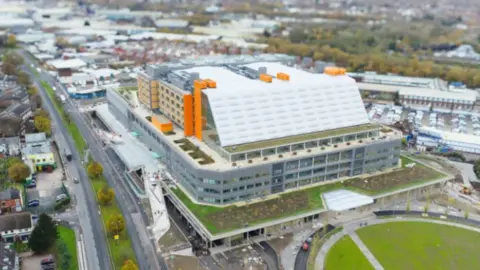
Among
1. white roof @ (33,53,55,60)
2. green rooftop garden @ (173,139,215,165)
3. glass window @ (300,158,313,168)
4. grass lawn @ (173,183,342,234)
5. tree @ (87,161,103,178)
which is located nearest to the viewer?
grass lawn @ (173,183,342,234)

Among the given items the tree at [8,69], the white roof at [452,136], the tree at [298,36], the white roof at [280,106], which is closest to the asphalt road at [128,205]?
the white roof at [280,106]

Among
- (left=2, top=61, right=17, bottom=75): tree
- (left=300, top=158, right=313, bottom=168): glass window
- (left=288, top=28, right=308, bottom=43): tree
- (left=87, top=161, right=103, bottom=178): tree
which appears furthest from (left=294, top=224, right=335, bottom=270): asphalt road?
(left=288, top=28, right=308, bottom=43): tree

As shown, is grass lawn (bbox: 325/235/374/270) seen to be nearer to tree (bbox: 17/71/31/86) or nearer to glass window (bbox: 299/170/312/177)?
glass window (bbox: 299/170/312/177)

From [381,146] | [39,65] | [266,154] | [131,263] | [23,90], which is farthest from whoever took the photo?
[39,65]

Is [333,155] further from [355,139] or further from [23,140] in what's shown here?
[23,140]

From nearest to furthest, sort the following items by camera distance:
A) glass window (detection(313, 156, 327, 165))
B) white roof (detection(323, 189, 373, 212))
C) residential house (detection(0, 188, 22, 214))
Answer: residential house (detection(0, 188, 22, 214)), white roof (detection(323, 189, 373, 212)), glass window (detection(313, 156, 327, 165))

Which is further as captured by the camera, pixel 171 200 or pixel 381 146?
pixel 381 146

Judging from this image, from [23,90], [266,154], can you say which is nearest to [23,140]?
[23,90]
